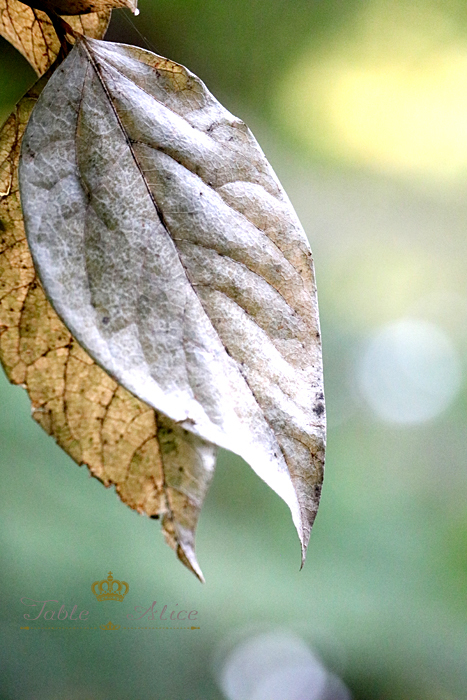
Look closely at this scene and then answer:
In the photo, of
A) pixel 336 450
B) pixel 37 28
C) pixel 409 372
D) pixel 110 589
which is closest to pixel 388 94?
pixel 409 372

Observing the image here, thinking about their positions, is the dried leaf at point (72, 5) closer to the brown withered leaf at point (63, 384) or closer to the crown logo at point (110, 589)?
the brown withered leaf at point (63, 384)

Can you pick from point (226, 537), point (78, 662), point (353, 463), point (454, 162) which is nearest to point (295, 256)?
point (78, 662)

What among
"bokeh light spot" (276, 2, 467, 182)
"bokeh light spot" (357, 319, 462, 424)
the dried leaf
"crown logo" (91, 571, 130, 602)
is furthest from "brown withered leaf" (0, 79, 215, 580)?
"bokeh light spot" (276, 2, 467, 182)

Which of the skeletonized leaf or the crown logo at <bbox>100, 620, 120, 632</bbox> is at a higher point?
the skeletonized leaf

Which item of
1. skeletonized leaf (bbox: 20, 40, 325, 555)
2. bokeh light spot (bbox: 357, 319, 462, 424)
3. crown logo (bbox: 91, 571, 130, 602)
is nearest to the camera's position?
skeletonized leaf (bbox: 20, 40, 325, 555)

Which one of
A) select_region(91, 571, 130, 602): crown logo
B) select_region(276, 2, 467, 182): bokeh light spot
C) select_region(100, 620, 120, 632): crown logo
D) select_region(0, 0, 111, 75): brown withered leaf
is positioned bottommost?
select_region(100, 620, 120, 632): crown logo

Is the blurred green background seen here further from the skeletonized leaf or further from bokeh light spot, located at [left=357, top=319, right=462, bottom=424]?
the skeletonized leaf

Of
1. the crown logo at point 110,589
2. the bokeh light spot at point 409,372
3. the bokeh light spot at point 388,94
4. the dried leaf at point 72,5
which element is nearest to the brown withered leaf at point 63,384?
the dried leaf at point 72,5
